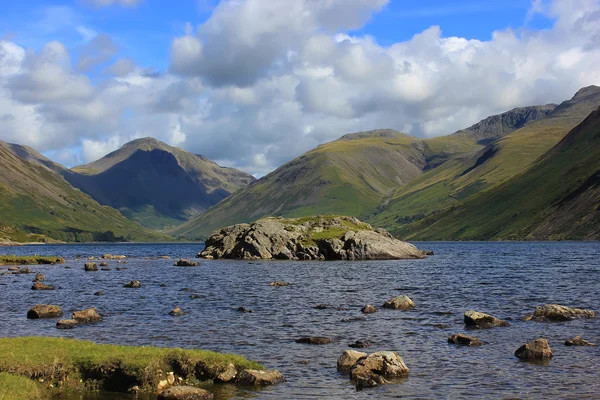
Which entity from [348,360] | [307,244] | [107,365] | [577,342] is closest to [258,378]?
[348,360]

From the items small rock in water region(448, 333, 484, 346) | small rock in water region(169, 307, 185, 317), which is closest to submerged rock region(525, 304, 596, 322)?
small rock in water region(448, 333, 484, 346)

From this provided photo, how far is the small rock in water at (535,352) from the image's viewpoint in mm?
34438

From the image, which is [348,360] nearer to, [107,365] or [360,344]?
[360,344]

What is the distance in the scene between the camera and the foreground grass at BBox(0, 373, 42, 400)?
24453 mm

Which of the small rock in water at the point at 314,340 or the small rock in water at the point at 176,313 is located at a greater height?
the small rock in water at the point at 314,340

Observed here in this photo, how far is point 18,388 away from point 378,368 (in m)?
19.1

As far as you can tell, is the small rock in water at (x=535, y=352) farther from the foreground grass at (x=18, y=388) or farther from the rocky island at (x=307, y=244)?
the rocky island at (x=307, y=244)

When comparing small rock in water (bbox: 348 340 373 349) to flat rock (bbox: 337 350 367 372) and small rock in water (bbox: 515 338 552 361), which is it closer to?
flat rock (bbox: 337 350 367 372)

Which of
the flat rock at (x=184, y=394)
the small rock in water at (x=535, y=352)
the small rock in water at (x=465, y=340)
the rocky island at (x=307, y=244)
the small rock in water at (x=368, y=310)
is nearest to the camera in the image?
the flat rock at (x=184, y=394)

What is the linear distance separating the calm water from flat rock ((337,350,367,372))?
2.29 ft

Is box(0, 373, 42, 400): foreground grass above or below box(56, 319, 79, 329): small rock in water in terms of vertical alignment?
above

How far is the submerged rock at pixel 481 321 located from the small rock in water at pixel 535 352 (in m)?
10.6

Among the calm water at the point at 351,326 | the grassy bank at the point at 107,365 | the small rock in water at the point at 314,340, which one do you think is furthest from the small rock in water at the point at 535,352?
the grassy bank at the point at 107,365

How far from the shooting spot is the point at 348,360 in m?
32.9
